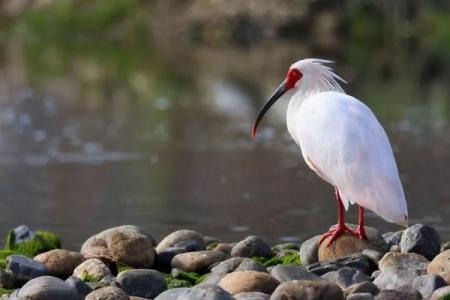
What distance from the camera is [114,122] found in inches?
960

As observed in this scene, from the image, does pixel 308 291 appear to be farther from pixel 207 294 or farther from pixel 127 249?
pixel 127 249

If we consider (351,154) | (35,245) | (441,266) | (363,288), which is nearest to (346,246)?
(351,154)

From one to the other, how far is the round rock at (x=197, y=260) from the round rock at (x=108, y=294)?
1.46 metres

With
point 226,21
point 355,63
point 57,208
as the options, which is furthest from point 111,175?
point 226,21

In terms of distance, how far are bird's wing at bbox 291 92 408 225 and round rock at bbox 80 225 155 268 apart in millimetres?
1433

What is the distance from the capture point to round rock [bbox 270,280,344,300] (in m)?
7.68

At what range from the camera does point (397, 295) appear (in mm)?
7773

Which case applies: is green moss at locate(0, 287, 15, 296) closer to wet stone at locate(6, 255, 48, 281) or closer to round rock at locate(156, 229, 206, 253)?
wet stone at locate(6, 255, 48, 281)

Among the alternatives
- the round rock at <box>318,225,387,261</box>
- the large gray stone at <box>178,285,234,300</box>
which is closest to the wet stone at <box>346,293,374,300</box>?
the large gray stone at <box>178,285,234,300</box>

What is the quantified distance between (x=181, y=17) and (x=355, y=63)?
26.1 m

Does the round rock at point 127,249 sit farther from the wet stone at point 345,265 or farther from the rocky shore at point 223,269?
the wet stone at point 345,265

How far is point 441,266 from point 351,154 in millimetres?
1171

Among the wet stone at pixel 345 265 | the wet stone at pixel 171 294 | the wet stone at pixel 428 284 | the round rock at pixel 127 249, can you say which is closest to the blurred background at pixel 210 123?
the round rock at pixel 127 249

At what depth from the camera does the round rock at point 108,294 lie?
8.12 m
